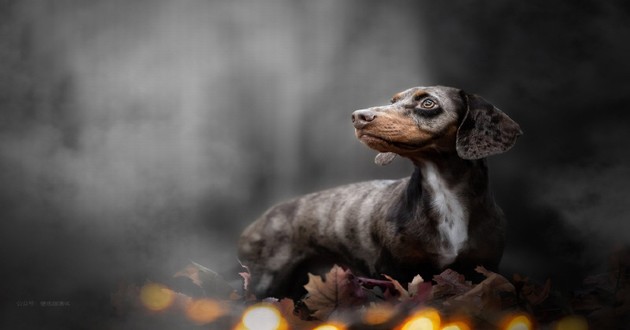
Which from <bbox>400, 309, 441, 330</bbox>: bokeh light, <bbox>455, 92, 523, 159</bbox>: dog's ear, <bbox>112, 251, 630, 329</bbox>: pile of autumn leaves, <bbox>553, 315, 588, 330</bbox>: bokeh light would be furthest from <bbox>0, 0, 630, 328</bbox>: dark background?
<bbox>400, 309, 441, 330</bbox>: bokeh light

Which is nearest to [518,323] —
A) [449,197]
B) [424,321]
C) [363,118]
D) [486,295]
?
[486,295]

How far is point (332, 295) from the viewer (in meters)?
1.79

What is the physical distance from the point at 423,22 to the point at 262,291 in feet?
4.73

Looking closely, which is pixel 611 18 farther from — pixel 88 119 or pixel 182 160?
pixel 88 119

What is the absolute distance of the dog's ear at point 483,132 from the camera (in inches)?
81.7

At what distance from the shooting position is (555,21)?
3033 mm

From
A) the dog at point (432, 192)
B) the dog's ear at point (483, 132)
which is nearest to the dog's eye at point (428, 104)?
the dog at point (432, 192)

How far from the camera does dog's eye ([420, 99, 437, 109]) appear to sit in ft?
6.92

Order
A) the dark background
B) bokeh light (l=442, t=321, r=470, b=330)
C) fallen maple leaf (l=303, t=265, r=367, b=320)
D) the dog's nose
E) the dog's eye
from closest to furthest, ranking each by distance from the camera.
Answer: bokeh light (l=442, t=321, r=470, b=330) → fallen maple leaf (l=303, t=265, r=367, b=320) → the dog's nose → the dog's eye → the dark background

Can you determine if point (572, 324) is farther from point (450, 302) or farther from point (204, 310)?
point (204, 310)

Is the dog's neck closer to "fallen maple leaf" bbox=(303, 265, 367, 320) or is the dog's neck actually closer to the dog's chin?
the dog's chin

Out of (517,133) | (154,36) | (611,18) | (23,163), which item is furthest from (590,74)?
(23,163)

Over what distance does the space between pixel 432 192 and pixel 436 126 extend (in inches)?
8.6

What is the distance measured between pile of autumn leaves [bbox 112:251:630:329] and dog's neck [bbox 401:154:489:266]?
9.2 inches
